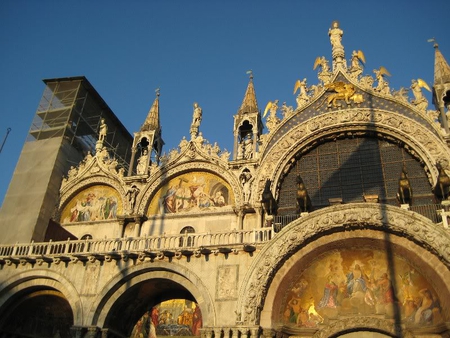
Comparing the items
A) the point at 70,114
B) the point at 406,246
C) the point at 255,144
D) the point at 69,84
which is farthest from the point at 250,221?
the point at 69,84

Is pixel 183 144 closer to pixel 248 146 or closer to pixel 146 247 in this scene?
pixel 248 146

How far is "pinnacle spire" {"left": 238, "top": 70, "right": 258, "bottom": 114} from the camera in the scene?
2464cm

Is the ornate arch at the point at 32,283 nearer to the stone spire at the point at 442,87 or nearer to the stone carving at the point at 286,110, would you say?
the stone carving at the point at 286,110

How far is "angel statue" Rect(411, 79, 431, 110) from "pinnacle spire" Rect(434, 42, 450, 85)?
28.6 inches

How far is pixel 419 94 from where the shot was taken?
71.5 feet

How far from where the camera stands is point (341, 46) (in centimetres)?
2486

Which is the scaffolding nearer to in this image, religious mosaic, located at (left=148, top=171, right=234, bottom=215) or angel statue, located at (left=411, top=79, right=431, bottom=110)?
religious mosaic, located at (left=148, top=171, right=234, bottom=215)

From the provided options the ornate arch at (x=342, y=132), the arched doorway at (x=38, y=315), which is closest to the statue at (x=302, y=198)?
the ornate arch at (x=342, y=132)

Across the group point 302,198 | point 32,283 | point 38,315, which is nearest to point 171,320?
point 32,283

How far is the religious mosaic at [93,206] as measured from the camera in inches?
952

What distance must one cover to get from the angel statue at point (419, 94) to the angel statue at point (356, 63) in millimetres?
2729

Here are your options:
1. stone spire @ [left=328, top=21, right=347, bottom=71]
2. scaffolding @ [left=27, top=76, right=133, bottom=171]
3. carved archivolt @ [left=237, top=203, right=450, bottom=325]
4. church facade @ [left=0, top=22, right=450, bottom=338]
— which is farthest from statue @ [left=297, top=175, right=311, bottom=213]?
scaffolding @ [left=27, top=76, right=133, bottom=171]

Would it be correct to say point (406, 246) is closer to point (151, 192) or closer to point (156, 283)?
point (156, 283)

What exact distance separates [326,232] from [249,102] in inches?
394
